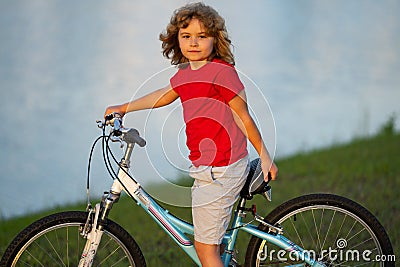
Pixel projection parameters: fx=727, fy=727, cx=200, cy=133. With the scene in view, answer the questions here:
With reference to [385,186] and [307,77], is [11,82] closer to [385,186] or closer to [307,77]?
[307,77]

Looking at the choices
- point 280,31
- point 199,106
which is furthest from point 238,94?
point 280,31

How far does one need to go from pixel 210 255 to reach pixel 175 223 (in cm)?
24

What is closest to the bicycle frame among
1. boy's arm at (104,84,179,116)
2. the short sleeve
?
boy's arm at (104,84,179,116)

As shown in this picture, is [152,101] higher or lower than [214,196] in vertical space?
higher

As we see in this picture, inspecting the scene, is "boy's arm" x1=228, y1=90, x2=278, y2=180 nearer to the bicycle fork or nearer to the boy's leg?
the boy's leg

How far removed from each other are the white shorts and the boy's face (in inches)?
21.2

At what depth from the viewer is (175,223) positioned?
11.8 feet

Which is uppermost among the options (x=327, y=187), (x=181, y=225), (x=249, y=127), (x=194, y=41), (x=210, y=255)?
(x=327, y=187)

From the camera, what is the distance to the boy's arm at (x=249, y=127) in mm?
3414

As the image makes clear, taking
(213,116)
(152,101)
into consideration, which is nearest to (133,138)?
(152,101)

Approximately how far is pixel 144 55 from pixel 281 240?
8.21 metres

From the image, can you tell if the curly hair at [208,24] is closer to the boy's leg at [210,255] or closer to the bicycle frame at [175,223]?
the bicycle frame at [175,223]

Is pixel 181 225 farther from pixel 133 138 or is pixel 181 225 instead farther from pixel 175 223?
pixel 133 138

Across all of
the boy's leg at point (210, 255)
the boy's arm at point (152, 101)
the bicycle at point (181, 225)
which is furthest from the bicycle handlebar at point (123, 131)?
the boy's leg at point (210, 255)
